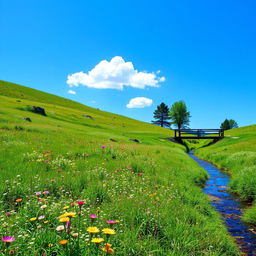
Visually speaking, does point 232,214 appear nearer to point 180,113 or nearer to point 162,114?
point 180,113

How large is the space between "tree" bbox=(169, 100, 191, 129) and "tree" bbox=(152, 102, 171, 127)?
1614 inches

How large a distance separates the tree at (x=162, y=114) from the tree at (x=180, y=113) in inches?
1614

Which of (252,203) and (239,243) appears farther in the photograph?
(252,203)

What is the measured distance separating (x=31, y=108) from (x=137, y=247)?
48175 millimetres

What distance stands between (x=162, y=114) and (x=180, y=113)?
143 ft

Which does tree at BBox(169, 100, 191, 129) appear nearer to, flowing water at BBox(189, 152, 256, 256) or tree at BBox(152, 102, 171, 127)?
tree at BBox(152, 102, 171, 127)

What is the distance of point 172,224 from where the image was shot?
171 inches

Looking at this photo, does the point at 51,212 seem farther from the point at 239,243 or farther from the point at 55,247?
the point at 239,243


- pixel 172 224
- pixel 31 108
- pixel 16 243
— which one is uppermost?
pixel 31 108

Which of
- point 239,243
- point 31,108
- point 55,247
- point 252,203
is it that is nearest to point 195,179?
point 252,203

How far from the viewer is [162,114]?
377 ft

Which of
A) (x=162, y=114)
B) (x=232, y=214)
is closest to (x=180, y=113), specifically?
(x=162, y=114)

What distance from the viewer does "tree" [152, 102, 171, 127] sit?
114m

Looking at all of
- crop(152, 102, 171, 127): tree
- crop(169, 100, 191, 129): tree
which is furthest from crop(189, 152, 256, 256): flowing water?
crop(152, 102, 171, 127): tree
